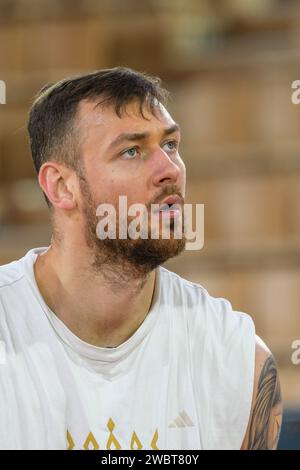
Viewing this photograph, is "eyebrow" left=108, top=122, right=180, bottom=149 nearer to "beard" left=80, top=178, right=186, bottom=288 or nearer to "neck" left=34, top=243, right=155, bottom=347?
"beard" left=80, top=178, right=186, bottom=288

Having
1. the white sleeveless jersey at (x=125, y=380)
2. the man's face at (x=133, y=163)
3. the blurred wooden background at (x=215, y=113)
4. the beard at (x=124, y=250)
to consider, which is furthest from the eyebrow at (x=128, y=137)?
the blurred wooden background at (x=215, y=113)

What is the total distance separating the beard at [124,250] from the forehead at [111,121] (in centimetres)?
11

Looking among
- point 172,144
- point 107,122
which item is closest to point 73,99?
point 107,122

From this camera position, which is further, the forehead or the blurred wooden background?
the blurred wooden background

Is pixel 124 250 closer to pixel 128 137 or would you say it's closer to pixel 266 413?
pixel 128 137

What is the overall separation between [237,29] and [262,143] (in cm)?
93

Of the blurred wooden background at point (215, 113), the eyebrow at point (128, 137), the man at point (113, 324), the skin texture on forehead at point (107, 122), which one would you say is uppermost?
the blurred wooden background at point (215, 113)

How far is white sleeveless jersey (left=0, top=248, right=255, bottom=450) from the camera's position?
6.15ft

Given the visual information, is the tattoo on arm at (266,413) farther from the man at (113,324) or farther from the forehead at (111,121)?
the forehead at (111,121)

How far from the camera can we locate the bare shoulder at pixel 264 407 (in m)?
2.01

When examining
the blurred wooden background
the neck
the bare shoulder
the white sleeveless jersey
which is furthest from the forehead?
the blurred wooden background

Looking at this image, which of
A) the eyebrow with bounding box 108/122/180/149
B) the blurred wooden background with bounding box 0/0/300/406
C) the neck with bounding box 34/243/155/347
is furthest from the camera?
the blurred wooden background with bounding box 0/0/300/406

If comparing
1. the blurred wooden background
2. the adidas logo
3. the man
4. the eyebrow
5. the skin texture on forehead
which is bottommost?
the adidas logo

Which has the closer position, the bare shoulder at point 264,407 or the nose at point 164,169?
the nose at point 164,169
